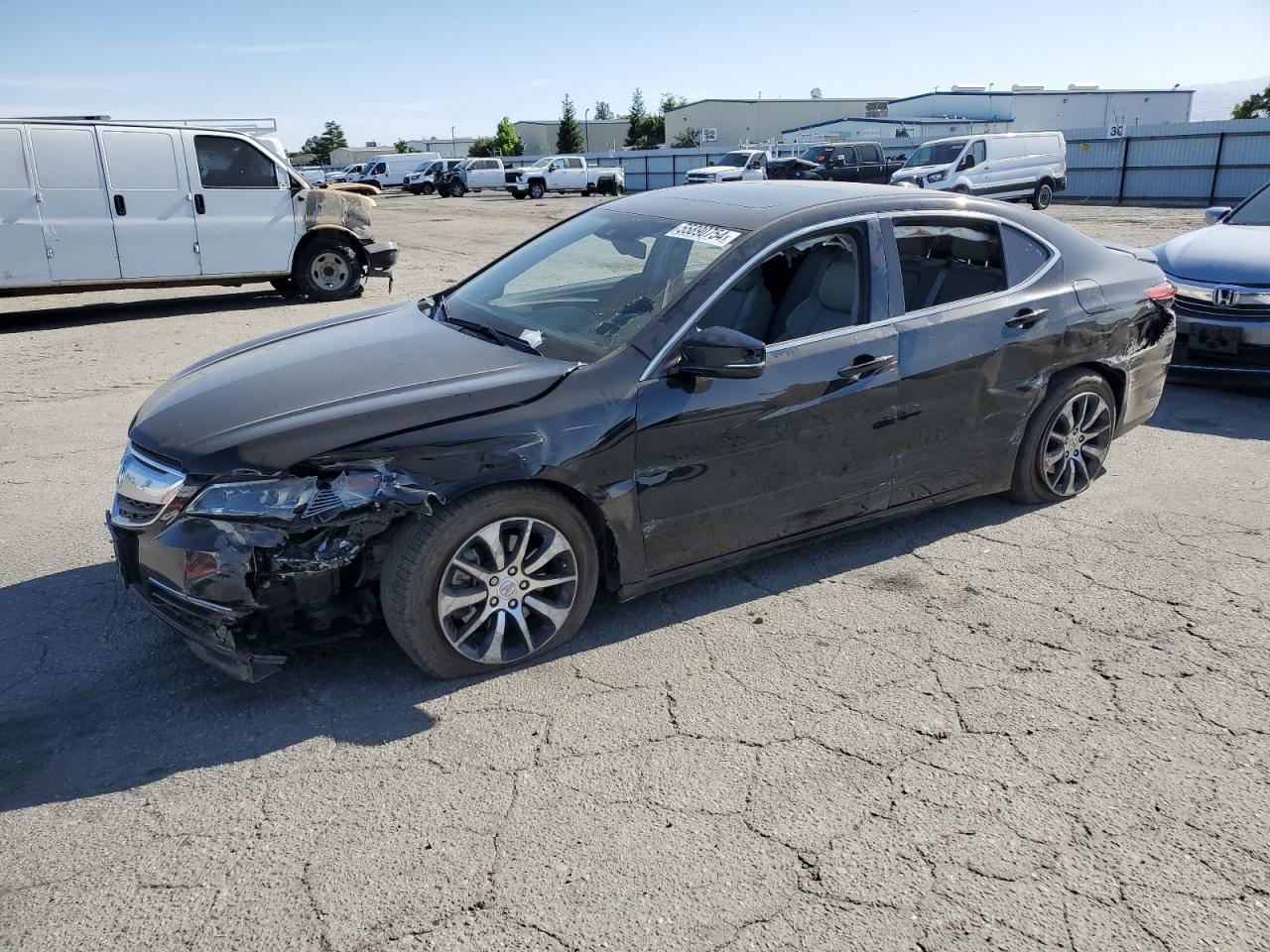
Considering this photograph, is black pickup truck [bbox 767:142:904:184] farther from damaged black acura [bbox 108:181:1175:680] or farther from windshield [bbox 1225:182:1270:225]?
damaged black acura [bbox 108:181:1175:680]

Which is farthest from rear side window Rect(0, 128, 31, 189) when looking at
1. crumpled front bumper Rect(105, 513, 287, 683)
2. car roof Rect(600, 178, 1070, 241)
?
crumpled front bumper Rect(105, 513, 287, 683)

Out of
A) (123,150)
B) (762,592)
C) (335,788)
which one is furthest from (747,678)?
(123,150)

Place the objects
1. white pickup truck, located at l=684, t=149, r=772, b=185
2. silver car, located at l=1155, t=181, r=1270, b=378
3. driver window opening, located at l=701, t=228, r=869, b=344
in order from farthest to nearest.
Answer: white pickup truck, located at l=684, t=149, r=772, b=185 → silver car, located at l=1155, t=181, r=1270, b=378 → driver window opening, located at l=701, t=228, r=869, b=344

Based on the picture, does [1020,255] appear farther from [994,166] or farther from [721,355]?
[994,166]

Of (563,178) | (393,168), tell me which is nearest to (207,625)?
(563,178)

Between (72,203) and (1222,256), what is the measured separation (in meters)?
11.3

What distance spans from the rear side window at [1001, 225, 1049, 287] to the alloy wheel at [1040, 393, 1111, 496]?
69cm

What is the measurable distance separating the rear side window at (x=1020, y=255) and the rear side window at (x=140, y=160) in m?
9.93

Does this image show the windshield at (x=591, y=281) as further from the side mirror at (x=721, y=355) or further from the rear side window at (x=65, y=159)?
the rear side window at (x=65, y=159)

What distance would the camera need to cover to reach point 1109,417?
204 inches

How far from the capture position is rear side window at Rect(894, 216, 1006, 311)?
4445 millimetres

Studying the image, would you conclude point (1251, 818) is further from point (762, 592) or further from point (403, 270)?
point (403, 270)

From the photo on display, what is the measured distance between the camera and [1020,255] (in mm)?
4801

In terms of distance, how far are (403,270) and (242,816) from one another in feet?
44.2
